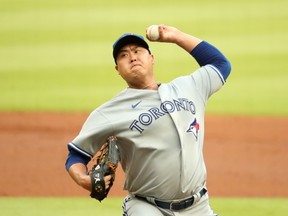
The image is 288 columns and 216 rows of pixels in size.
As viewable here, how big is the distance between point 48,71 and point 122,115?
22.6 ft

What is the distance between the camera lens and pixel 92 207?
19.1 ft

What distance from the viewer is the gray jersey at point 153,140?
3287 millimetres

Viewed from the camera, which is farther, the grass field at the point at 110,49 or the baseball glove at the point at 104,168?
the grass field at the point at 110,49

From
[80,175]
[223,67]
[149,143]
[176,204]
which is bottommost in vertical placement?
[176,204]

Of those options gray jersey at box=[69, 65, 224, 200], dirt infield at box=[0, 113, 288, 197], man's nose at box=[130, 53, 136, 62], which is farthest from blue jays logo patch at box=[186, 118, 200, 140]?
dirt infield at box=[0, 113, 288, 197]

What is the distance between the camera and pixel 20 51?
33.7 ft

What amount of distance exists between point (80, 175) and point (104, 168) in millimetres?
129

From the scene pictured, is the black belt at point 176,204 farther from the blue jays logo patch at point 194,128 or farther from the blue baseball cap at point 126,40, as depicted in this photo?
the blue baseball cap at point 126,40

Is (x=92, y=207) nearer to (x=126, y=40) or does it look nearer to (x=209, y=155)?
(x=209, y=155)

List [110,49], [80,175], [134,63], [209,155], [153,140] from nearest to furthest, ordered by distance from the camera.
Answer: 1. [80,175]
2. [153,140]
3. [134,63]
4. [209,155]
5. [110,49]

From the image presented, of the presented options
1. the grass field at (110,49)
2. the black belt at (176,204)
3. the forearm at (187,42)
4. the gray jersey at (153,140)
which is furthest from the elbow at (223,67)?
the grass field at (110,49)

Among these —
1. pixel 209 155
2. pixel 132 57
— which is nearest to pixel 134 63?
pixel 132 57

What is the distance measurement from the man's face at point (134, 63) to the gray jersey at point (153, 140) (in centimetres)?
8

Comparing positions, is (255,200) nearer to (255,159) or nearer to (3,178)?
(255,159)
